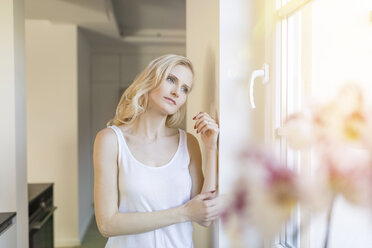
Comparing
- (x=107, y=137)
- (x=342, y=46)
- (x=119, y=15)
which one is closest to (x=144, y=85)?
(x=107, y=137)

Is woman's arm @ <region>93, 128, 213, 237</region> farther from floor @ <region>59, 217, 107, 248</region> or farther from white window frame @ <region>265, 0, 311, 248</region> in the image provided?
floor @ <region>59, 217, 107, 248</region>

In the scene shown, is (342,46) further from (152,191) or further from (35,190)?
(35,190)

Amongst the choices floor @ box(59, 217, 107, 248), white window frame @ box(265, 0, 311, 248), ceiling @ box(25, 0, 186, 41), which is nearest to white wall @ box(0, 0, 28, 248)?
white window frame @ box(265, 0, 311, 248)

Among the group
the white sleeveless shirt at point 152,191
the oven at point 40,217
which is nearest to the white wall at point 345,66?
the white sleeveless shirt at point 152,191

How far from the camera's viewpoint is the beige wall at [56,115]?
121 inches

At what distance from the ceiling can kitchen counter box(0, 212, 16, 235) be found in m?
1.93

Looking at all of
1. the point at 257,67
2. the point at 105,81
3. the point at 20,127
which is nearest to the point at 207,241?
the point at 257,67

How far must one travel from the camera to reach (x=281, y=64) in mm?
811

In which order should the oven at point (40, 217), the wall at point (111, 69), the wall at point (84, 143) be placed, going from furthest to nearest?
the wall at point (111, 69) → the wall at point (84, 143) → the oven at point (40, 217)

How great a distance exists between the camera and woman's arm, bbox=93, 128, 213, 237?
888 mm

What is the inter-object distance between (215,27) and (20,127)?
1.00m

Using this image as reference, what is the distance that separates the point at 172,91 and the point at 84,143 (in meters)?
3.02

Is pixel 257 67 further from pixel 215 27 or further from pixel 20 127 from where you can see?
pixel 20 127

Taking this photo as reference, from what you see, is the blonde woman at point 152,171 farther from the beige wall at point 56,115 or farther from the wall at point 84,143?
the wall at point 84,143
